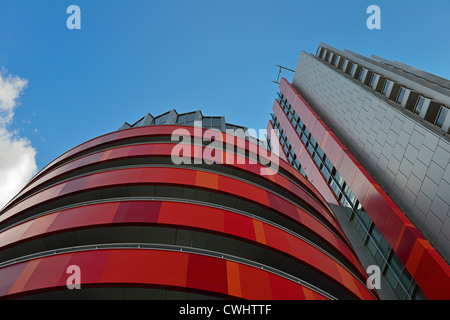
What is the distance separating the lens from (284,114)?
4597cm

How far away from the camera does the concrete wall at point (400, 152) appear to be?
13969mm

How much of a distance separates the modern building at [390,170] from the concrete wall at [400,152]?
2.0 inches

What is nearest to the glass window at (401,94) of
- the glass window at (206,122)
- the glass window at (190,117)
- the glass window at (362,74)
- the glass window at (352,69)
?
the glass window at (362,74)

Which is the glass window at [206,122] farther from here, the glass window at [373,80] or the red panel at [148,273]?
the red panel at [148,273]

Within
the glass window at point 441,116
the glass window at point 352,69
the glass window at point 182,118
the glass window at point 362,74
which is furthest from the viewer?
the glass window at point 352,69

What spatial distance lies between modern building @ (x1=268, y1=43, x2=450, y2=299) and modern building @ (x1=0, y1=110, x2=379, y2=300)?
8.23 ft

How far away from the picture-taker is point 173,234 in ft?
39.2

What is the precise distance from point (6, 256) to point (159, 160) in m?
8.29

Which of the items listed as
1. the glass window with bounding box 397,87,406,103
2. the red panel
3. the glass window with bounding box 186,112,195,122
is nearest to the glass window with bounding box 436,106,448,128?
the glass window with bounding box 397,87,406,103

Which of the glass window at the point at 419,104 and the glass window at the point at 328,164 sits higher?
the glass window at the point at 419,104

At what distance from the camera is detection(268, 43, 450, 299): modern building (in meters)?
13.7

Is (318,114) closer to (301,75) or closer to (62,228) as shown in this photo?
(301,75)
